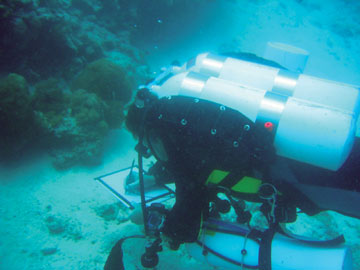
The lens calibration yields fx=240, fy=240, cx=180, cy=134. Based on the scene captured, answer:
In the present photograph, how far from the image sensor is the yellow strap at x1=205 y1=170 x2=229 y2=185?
2.15m

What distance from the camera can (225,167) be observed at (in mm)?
2115

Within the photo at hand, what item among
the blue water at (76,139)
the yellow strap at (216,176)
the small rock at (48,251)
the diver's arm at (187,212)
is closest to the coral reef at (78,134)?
the blue water at (76,139)

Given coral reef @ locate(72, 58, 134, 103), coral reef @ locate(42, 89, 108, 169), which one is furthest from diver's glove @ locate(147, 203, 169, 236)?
coral reef @ locate(72, 58, 134, 103)

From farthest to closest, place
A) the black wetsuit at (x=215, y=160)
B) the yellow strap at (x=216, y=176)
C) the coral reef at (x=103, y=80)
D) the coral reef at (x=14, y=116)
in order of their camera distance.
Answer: the coral reef at (x=103, y=80) < the coral reef at (x=14, y=116) < the yellow strap at (x=216, y=176) < the black wetsuit at (x=215, y=160)

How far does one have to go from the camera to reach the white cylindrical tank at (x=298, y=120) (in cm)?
185

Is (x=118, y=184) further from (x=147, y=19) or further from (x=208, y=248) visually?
(x=147, y=19)

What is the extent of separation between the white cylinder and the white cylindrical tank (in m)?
0.20

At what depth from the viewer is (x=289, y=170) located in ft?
6.82

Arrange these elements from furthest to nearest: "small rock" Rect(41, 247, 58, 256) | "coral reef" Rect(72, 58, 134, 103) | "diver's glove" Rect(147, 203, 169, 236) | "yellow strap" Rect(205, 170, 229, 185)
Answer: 1. "coral reef" Rect(72, 58, 134, 103)
2. "small rock" Rect(41, 247, 58, 256)
3. "diver's glove" Rect(147, 203, 169, 236)
4. "yellow strap" Rect(205, 170, 229, 185)

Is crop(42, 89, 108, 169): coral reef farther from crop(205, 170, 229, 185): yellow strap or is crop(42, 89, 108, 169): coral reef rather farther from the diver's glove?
crop(205, 170, 229, 185): yellow strap

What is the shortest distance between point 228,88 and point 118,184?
2121 millimetres

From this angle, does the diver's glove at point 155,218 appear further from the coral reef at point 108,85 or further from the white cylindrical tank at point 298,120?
the coral reef at point 108,85

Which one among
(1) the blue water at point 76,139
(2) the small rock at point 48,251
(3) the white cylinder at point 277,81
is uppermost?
(3) the white cylinder at point 277,81

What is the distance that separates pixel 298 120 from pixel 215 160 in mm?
751
